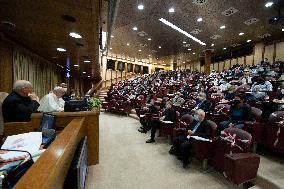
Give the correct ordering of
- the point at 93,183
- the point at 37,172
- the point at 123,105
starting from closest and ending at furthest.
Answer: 1. the point at 37,172
2. the point at 93,183
3. the point at 123,105

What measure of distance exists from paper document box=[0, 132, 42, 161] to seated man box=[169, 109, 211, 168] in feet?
8.99

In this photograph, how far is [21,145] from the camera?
187cm

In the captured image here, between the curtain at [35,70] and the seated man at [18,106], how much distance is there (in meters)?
3.73

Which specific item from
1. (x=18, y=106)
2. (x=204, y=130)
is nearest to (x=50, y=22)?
(x=18, y=106)

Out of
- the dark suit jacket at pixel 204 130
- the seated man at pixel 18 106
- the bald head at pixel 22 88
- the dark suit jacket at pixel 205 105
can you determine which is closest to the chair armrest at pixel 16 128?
the seated man at pixel 18 106

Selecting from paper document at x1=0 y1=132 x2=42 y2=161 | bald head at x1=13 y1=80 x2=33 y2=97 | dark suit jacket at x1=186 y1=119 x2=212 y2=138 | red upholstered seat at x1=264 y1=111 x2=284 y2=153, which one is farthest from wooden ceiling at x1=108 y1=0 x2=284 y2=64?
paper document at x1=0 y1=132 x2=42 y2=161

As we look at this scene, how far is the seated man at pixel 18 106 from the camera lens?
10.6 ft

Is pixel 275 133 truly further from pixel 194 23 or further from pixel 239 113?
pixel 194 23

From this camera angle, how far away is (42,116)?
3.31 metres

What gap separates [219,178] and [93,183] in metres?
1.88

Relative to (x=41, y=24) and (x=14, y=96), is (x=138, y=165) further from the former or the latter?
(x=41, y=24)

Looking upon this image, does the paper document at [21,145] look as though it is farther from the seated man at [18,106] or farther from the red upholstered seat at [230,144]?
the red upholstered seat at [230,144]

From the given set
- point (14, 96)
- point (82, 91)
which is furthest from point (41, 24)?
point (82, 91)

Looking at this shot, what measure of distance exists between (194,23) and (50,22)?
325 inches
